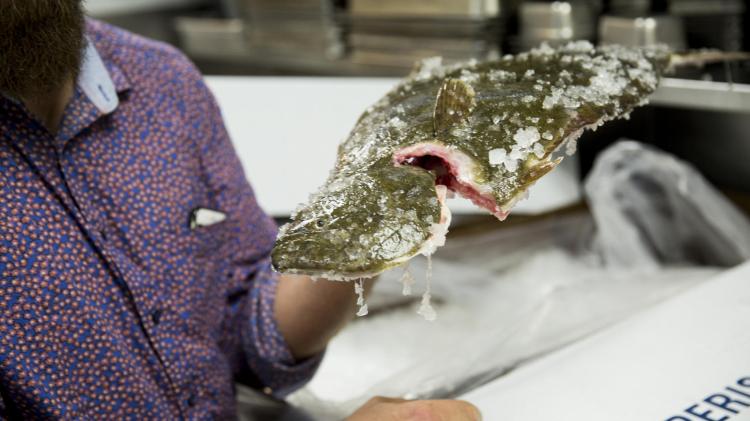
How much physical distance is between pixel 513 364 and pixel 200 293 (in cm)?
65

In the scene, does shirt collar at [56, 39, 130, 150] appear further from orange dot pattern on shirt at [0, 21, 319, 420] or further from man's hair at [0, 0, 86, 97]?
man's hair at [0, 0, 86, 97]

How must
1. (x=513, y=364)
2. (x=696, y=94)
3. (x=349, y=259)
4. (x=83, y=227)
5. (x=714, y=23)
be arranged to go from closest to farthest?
1. (x=349, y=259)
2. (x=83, y=227)
3. (x=513, y=364)
4. (x=696, y=94)
5. (x=714, y=23)

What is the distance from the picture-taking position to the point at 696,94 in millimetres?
1826

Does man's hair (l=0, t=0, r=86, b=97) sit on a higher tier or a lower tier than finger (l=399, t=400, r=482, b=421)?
higher

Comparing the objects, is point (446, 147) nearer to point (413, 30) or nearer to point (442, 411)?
point (442, 411)

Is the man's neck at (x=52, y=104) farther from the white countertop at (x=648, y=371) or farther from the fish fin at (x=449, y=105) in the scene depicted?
the white countertop at (x=648, y=371)

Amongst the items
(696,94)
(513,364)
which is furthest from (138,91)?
(696,94)

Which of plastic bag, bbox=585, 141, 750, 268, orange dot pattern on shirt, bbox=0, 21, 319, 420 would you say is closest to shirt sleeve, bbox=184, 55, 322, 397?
orange dot pattern on shirt, bbox=0, 21, 319, 420

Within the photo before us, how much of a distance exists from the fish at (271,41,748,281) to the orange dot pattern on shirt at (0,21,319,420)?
1.65 ft

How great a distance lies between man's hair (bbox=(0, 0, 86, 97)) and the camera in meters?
0.97

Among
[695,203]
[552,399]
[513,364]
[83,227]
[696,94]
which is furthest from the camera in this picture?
[695,203]

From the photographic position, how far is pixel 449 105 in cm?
92

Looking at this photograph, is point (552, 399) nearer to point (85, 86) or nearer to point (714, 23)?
point (85, 86)

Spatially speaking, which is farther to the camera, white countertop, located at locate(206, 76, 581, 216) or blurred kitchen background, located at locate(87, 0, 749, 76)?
white countertop, located at locate(206, 76, 581, 216)
